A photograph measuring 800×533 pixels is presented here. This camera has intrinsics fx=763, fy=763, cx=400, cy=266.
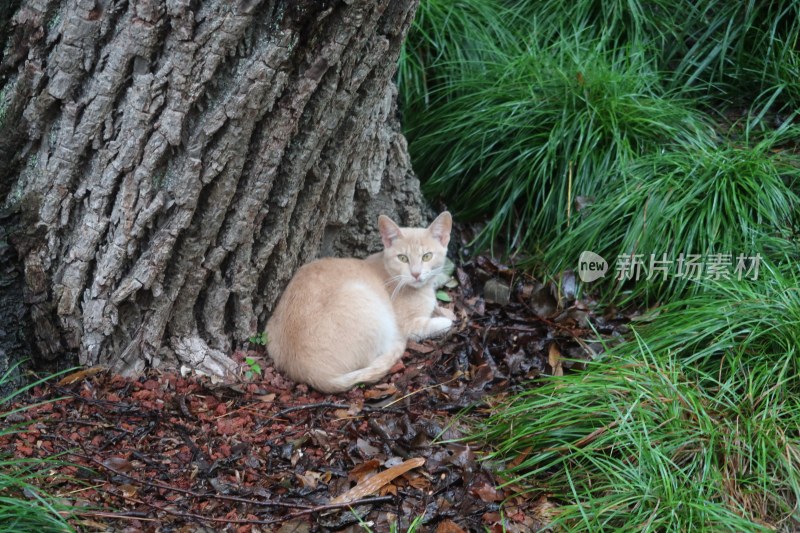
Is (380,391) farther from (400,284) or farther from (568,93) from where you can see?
(568,93)

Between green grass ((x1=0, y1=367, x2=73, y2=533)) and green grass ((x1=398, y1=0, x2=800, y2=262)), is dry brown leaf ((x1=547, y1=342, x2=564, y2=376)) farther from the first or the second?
green grass ((x1=0, y1=367, x2=73, y2=533))

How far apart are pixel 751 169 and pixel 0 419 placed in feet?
12.9

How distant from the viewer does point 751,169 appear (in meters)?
4.23

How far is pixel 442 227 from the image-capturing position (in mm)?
4418

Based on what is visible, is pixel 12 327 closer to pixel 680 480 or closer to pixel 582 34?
pixel 680 480

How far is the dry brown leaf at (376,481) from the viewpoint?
2891 mm

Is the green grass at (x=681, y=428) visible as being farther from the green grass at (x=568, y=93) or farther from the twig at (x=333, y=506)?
the green grass at (x=568, y=93)

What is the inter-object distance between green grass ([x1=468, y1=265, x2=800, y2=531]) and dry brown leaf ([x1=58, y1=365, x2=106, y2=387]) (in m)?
1.74

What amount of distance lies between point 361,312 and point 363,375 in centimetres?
36

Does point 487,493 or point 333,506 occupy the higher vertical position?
point 333,506

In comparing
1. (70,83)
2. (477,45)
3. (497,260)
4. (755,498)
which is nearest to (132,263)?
(70,83)

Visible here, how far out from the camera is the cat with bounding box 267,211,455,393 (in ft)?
12.2

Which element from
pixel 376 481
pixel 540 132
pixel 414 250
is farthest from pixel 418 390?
pixel 540 132

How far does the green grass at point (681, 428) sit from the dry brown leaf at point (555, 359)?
225 millimetres
